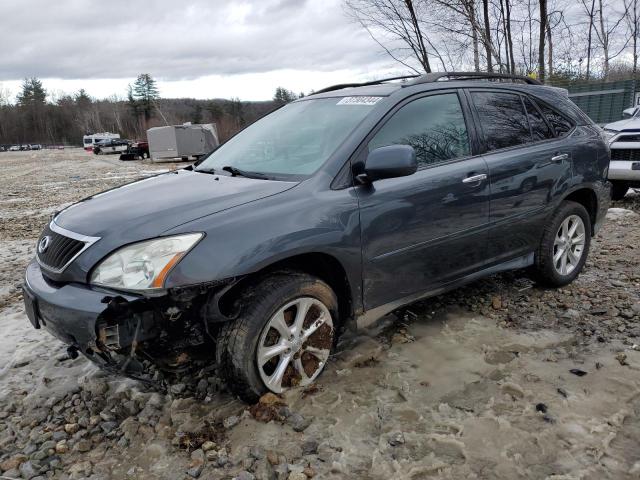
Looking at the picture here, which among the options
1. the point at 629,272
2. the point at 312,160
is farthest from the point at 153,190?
the point at 629,272

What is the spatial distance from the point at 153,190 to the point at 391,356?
1.84 m

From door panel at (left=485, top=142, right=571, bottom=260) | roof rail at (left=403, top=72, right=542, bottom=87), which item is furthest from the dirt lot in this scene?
roof rail at (left=403, top=72, right=542, bottom=87)

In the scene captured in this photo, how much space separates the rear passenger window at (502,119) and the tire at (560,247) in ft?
2.38

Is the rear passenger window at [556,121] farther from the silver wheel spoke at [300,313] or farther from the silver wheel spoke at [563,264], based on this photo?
the silver wheel spoke at [300,313]

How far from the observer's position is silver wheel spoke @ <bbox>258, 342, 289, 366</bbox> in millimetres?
2689

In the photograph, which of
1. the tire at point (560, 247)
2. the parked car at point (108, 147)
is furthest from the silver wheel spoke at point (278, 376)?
the parked car at point (108, 147)

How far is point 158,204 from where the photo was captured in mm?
2797

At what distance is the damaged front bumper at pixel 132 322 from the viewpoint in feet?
7.89

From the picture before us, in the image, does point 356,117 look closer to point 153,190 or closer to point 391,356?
point 153,190

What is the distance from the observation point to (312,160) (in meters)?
3.08

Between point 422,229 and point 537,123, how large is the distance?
5.48ft

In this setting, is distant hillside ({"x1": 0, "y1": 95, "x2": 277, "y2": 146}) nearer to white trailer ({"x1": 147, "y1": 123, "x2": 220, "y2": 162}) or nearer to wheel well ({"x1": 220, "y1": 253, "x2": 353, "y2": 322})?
white trailer ({"x1": 147, "y1": 123, "x2": 220, "y2": 162})

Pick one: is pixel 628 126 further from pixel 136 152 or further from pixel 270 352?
pixel 136 152

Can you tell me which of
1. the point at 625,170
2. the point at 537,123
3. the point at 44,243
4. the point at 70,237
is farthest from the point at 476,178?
the point at 625,170
